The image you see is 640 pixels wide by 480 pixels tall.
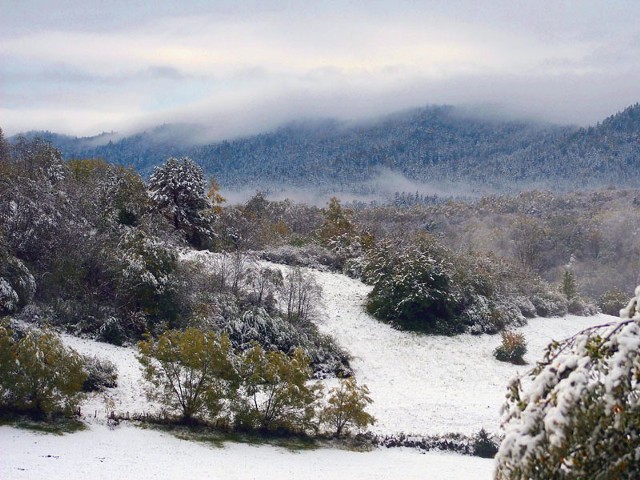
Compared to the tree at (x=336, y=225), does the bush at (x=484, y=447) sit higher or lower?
lower

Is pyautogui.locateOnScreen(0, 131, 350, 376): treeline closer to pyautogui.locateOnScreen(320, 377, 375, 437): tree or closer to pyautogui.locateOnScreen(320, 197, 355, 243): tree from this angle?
pyautogui.locateOnScreen(320, 377, 375, 437): tree

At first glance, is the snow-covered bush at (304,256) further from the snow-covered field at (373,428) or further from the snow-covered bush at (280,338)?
the snow-covered bush at (280,338)

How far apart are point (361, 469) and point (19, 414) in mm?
9543

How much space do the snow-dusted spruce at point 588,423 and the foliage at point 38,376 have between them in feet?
46.5

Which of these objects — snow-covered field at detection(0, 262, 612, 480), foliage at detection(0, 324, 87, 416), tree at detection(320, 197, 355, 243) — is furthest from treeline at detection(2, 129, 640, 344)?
foliage at detection(0, 324, 87, 416)

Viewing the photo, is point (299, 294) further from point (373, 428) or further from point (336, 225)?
point (336, 225)

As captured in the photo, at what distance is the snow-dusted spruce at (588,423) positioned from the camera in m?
4.24

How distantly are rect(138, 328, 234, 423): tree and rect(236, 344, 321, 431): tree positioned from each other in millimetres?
650

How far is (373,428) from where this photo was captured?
19.2 metres

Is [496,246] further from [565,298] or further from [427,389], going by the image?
[427,389]

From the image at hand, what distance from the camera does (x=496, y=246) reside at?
64062 millimetres

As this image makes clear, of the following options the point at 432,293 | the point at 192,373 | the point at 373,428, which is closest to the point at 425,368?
the point at 432,293

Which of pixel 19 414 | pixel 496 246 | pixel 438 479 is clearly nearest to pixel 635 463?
pixel 438 479

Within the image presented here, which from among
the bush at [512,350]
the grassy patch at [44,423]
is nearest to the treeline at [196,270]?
the bush at [512,350]
